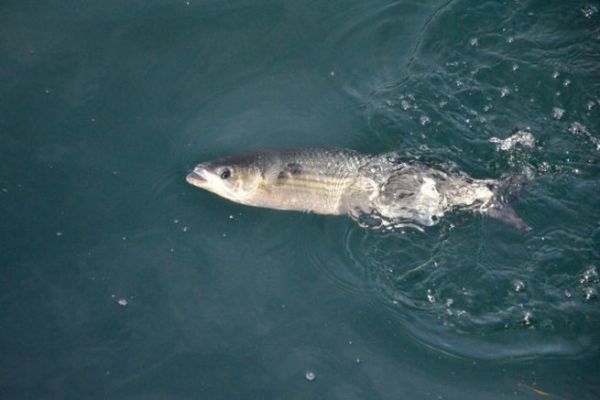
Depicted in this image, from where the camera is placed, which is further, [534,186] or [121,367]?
[534,186]

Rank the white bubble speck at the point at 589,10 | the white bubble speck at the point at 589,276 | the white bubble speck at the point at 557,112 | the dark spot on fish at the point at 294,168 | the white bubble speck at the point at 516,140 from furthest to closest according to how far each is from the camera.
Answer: the white bubble speck at the point at 589,10 < the white bubble speck at the point at 557,112 < the white bubble speck at the point at 516,140 < the dark spot on fish at the point at 294,168 < the white bubble speck at the point at 589,276

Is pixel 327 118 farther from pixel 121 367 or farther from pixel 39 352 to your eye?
pixel 39 352

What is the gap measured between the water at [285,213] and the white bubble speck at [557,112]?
0.04 m

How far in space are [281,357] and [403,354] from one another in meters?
0.96

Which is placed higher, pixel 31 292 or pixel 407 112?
pixel 407 112

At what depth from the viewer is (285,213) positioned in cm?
514

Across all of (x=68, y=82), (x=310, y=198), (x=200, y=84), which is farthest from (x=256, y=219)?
(x=68, y=82)

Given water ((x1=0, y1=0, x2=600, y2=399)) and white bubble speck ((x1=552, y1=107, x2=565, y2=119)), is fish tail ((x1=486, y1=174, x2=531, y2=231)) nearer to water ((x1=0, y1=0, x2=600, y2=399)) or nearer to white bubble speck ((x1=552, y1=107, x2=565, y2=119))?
water ((x1=0, y1=0, x2=600, y2=399))

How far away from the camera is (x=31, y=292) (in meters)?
4.72

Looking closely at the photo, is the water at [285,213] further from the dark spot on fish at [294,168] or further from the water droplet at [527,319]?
the dark spot on fish at [294,168]

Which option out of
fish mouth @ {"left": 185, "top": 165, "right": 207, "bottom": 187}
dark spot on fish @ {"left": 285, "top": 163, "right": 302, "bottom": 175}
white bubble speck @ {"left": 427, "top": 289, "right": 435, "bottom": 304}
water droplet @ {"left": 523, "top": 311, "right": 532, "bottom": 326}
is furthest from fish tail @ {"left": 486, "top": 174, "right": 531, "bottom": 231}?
fish mouth @ {"left": 185, "top": 165, "right": 207, "bottom": 187}

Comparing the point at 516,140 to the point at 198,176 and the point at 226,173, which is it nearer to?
the point at 226,173

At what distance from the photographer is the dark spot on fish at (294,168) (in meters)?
4.78

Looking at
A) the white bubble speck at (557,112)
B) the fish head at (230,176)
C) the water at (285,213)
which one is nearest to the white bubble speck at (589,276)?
the water at (285,213)
